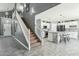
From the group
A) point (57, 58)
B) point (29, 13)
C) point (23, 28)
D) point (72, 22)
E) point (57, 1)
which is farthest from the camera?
point (29, 13)

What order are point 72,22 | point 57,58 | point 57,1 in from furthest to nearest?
point 72,22 → point 57,58 → point 57,1

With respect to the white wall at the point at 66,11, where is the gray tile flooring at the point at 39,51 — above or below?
below

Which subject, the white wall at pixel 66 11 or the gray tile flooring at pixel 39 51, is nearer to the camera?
the white wall at pixel 66 11

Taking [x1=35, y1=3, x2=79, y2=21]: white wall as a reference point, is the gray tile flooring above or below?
below

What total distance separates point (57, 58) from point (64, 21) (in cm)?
176

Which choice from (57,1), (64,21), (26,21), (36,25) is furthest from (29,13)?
(57,1)

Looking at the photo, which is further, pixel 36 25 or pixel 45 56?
pixel 36 25

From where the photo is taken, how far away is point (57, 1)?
189cm

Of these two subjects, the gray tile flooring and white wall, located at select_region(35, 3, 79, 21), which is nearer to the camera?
white wall, located at select_region(35, 3, 79, 21)

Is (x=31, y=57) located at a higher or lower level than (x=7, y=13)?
lower

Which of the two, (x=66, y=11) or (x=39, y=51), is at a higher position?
(x=66, y=11)

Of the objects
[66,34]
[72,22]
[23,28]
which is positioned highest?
[72,22]

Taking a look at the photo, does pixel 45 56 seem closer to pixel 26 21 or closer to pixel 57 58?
pixel 57 58

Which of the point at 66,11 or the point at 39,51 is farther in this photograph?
the point at 66,11
